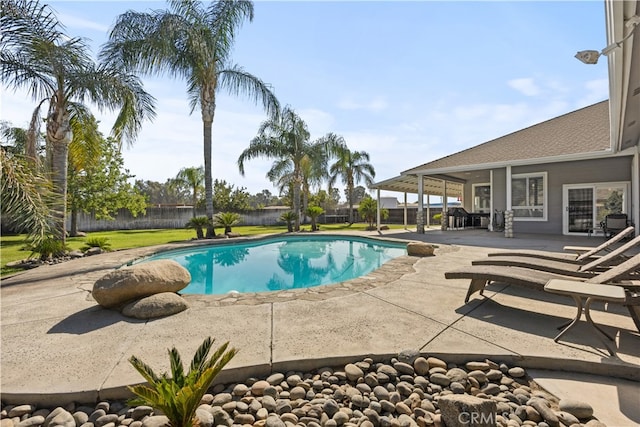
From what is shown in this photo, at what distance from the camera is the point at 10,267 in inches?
306

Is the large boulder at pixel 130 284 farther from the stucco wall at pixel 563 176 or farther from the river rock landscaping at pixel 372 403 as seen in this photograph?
the stucco wall at pixel 563 176

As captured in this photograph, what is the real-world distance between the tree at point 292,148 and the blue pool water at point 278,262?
6.32 m

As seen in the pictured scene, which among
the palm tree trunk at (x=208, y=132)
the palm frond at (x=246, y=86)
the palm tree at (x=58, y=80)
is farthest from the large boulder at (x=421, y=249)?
the palm frond at (x=246, y=86)

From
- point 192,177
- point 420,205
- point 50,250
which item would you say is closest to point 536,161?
point 420,205

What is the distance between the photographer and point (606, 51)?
12.8ft

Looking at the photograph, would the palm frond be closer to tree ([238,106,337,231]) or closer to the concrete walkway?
tree ([238,106,337,231])

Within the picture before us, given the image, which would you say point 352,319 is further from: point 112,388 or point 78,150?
point 78,150

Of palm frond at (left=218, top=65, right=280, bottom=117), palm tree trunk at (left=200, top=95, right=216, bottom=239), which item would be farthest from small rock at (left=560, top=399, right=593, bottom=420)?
palm frond at (left=218, top=65, right=280, bottom=117)

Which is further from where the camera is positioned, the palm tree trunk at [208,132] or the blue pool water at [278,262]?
the palm tree trunk at [208,132]

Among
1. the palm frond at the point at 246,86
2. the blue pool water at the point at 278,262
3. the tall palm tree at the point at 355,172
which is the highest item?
the palm frond at the point at 246,86

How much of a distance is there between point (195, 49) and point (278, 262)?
9.88m

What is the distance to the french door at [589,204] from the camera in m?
12.3

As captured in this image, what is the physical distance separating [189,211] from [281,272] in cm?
2167

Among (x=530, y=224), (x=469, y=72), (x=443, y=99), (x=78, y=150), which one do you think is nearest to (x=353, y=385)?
(x=469, y=72)
